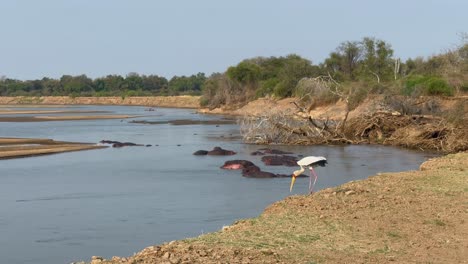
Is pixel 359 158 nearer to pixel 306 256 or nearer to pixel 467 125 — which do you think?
pixel 467 125

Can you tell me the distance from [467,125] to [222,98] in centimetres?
5991

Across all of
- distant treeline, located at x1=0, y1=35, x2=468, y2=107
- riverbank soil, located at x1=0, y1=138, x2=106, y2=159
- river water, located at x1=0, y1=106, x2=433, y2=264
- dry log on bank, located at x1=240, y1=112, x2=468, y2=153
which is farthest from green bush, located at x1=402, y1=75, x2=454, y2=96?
riverbank soil, located at x1=0, y1=138, x2=106, y2=159

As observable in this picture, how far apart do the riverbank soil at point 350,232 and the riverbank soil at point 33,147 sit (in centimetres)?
2032

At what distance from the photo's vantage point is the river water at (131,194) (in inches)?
503

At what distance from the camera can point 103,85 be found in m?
169

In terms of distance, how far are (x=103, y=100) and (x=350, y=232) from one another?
136 metres

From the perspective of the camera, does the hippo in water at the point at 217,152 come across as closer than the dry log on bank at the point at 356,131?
Yes

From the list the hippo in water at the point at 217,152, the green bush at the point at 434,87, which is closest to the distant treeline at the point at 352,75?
the green bush at the point at 434,87

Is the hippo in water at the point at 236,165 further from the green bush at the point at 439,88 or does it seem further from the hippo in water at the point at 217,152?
the green bush at the point at 439,88

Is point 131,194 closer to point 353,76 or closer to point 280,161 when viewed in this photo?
point 280,161

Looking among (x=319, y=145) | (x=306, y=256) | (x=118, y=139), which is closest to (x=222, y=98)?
(x=118, y=139)

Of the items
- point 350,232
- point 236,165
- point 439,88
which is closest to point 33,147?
point 236,165

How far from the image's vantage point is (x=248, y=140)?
35.9 meters

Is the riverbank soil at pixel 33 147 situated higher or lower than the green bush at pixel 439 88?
lower
